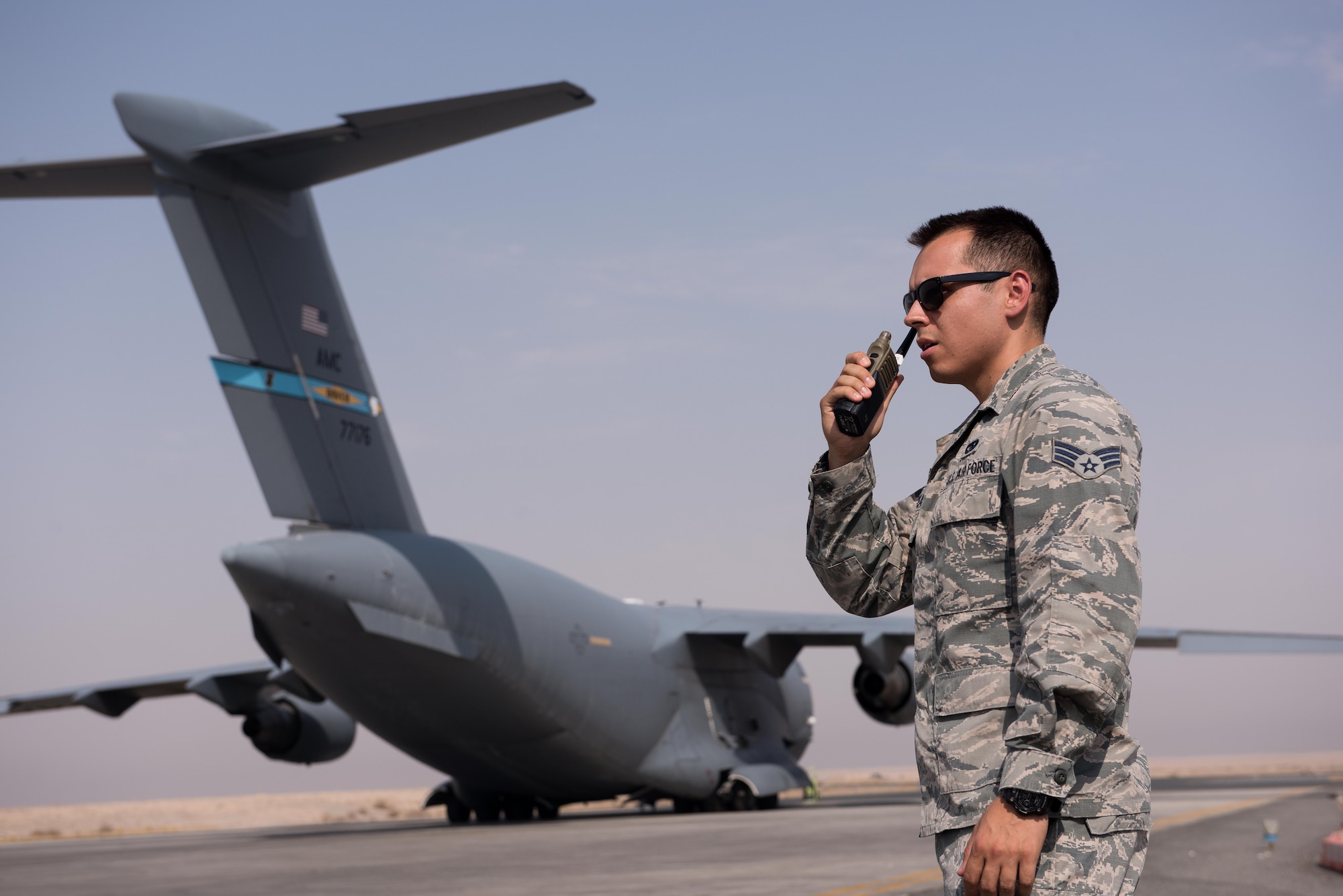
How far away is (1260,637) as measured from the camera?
20047mm

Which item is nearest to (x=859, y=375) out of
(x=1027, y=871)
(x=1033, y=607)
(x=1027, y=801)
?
(x=1033, y=607)

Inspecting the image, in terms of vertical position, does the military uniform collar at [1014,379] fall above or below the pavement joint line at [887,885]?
above

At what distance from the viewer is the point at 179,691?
22391 mm

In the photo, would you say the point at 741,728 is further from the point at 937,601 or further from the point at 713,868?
the point at 937,601

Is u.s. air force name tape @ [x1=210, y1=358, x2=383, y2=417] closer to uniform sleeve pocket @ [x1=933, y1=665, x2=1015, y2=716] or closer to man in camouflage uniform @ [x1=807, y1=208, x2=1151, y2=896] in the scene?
man in camouflage uniform @ [x1=807, y1=208, x2=1151, y2=896]

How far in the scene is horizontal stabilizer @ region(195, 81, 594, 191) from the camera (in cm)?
1083

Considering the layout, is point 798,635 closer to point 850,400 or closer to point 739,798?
point 739,798

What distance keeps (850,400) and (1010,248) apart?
47 cm

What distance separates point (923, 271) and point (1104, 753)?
1077 mm

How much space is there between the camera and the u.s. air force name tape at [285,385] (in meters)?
13.0

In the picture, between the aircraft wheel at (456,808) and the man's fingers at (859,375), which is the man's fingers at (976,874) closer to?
the man's fingers at (859,375)

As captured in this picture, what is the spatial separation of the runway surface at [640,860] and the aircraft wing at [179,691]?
3.68 meters

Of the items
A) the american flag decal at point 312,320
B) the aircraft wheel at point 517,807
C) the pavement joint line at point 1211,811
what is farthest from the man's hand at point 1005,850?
the aircraft wheel at point 517,807

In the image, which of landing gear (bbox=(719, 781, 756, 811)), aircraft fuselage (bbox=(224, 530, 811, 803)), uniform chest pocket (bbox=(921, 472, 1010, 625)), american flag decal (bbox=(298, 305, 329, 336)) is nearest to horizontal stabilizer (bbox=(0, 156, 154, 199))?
american flag decal (bbox=(298, 305, 329, 336))
